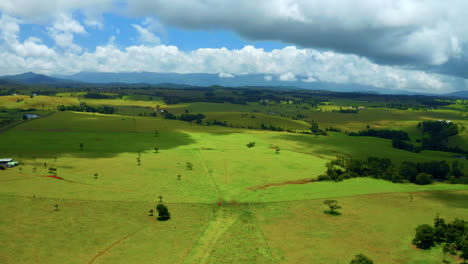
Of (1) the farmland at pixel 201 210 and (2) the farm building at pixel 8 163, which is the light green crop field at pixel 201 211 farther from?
(2) the farm building at pixel 8 163

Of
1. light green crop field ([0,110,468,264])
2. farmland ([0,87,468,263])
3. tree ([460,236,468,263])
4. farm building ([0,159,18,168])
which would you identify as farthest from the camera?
farm building ([0,159,18,168])

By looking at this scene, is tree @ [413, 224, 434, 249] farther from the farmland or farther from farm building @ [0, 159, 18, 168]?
farm building @ [0, 159, 18, 168]

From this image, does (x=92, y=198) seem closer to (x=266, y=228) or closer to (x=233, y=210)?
(x=233, y=210)

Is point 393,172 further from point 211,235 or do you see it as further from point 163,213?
point 163,213

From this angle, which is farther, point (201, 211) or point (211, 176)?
point (211, 176)

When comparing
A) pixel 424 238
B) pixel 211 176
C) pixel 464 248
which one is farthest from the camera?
pixel 211 176

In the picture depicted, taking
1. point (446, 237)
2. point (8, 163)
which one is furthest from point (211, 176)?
point (8, 163)

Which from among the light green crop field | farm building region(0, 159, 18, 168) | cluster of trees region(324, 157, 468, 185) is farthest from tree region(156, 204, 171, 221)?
farm building region(0, 159, 18, 168)

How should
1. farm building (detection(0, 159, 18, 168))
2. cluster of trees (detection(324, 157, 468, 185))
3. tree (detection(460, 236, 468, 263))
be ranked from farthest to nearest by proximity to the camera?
cluster of trees (detection(324, 157, 468, 185))
farm building (detection(0, 159, 18, 168))
tree (detection(460, 236, 468, 263))
